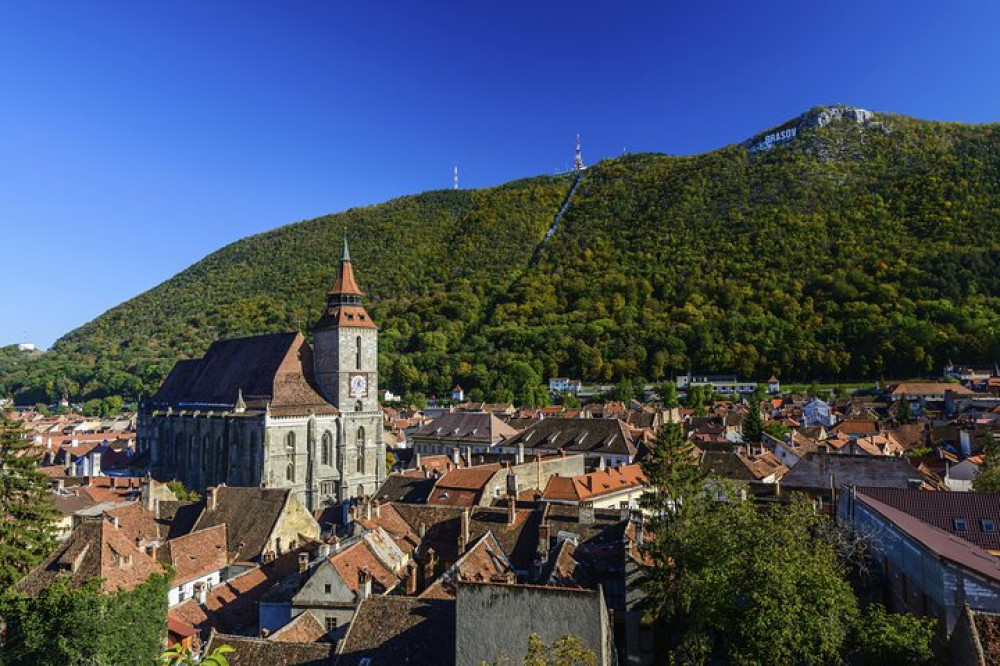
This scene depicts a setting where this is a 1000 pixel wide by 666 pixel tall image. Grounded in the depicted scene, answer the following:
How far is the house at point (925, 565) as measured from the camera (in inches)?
755

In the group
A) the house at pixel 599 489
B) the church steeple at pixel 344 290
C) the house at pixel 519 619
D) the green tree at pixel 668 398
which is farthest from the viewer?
the green tree at pixel 668 398

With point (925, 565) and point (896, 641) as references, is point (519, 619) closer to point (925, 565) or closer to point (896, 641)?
point (896, 641)

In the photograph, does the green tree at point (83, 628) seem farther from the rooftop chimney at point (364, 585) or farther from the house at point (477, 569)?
the house at point (477, 569)

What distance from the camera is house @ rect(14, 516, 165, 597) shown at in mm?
25641

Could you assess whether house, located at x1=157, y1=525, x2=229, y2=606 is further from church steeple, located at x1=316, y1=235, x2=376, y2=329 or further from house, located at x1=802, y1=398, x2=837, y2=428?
house, located at x1=802, y1=398, x2=837, y2=428

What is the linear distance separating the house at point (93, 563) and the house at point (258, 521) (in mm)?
6695

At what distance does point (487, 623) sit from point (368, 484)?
4892 cm

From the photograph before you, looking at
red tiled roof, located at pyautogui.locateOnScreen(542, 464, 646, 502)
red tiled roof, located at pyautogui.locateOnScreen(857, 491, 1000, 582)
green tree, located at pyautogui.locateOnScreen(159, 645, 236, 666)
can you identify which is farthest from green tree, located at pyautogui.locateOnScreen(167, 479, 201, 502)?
red tiled roof, located at pyautogui.locateOnScreen(857, 491, 1000, 582)

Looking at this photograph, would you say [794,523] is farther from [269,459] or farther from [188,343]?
[188,343]

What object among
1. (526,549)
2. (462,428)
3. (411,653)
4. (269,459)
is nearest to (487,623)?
(411,653)

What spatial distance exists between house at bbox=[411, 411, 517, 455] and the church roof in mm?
17207

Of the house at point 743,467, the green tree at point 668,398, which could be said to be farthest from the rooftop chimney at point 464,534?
the green tree at point 668,398

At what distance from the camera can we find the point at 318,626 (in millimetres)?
24453

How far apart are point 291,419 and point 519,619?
46.7 m
